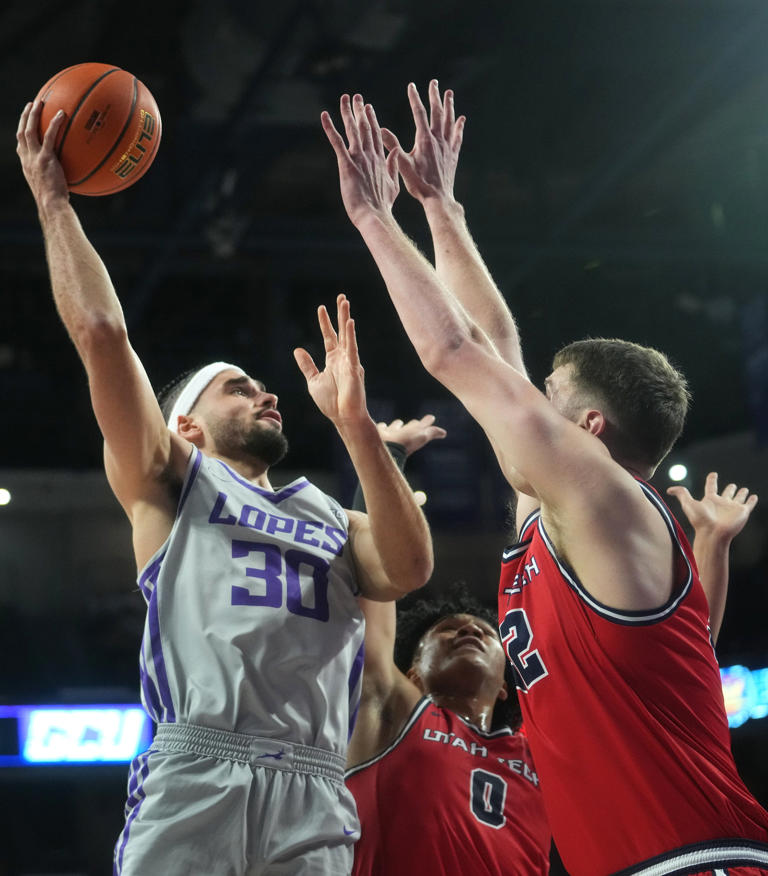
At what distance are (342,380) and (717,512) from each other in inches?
58.2

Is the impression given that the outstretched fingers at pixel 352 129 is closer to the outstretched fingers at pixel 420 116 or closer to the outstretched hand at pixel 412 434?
the outstretched fingers at pixel 420 116

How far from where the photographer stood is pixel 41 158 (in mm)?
2939

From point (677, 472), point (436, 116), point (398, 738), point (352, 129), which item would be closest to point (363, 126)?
point (352, 129)

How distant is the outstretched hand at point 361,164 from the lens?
2838 millimetres

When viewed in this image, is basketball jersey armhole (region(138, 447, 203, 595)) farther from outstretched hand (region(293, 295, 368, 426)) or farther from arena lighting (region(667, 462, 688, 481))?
arena lighting (region(667, 462, 688, 481))

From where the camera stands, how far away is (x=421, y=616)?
458 cm

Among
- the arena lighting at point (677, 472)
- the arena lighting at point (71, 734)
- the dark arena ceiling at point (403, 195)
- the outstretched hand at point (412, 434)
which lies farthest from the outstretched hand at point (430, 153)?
the arena lighting at point (677, 472)

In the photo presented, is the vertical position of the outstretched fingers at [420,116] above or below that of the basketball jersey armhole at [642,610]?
above

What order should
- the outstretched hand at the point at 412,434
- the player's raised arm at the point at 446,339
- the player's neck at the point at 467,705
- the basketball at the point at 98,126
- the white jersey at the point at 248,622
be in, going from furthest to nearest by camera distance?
the player's neck at the point at 467,705 → the outstretched hand at the point at 412,434 → the basketball at the point at 98,126 → the white jersey at the point at 248,622 → the player's raised arm at the point at 446,339

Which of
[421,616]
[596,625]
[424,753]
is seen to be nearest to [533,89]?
[421,616]

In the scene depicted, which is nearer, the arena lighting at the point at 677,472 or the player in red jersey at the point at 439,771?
the player in red jersey at the point at 439,771

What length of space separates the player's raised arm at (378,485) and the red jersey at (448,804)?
0.85m

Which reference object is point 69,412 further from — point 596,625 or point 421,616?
point 596,625

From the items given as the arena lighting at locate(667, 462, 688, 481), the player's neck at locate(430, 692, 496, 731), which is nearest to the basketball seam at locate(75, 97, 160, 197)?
the player's neck at locate(430, 692, 496, 731)
